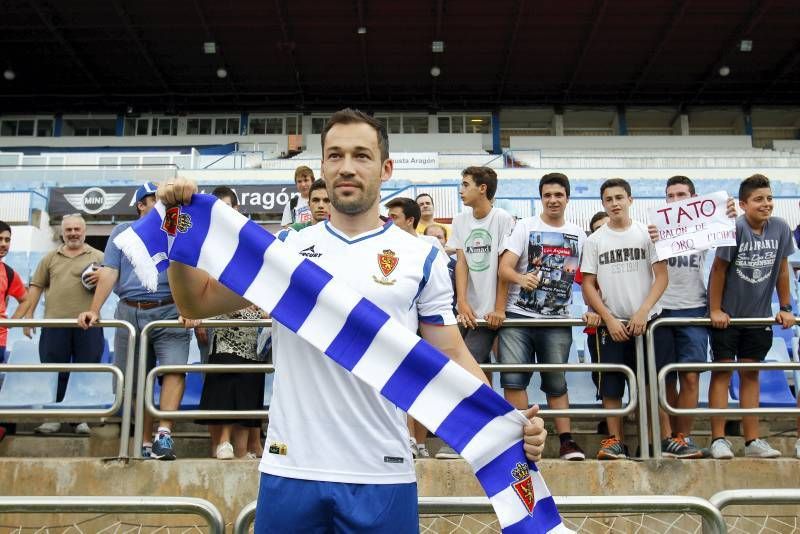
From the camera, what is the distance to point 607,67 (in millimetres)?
29219

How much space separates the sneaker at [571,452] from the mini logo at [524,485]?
236cm

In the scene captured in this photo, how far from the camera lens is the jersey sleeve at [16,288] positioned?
5.60 metres

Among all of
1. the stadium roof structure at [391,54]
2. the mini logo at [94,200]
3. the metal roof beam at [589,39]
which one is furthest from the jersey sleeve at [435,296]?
the metal roof beam at [589,39]

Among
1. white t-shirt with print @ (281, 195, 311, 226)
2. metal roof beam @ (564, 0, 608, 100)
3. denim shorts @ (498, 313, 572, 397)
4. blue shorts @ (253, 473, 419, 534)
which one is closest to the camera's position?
blue shorts @ (253, 473, 419, 534)

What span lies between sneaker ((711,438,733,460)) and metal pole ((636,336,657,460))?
0.43m

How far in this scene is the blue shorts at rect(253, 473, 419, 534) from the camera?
1.74 metres

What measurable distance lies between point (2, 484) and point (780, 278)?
5149 millimetres

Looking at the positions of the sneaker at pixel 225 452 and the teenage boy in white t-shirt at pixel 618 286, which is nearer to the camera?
the sneaker at pixel 225 452

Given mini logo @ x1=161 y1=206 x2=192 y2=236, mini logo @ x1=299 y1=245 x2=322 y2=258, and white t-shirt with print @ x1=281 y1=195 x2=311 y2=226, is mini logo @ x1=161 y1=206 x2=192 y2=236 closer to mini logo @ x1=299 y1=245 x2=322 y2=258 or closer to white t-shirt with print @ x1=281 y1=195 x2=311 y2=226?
mini logo @ x1=299 y1=245 x2=322 y2=258

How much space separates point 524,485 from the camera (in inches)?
73.9

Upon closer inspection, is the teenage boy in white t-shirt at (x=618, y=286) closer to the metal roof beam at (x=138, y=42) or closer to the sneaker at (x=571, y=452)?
the sneaker at (x=571, y=452)

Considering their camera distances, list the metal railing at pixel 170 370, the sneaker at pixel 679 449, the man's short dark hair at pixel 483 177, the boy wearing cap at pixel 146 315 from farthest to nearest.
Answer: the man's short dark hair at pixel 483 177
the boy wearing cap at pixel 146 315
the sneaker at pixel 679 449
the metal railing at pixel 170 370

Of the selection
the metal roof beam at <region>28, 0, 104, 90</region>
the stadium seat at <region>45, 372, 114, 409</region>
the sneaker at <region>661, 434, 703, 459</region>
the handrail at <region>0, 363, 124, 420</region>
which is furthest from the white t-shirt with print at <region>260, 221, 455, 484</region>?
the metal roof beam at <region>28, 0, 104, 90</region>

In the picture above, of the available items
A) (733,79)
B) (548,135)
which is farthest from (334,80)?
(733,79)
